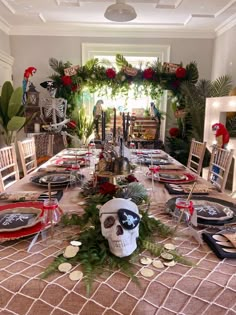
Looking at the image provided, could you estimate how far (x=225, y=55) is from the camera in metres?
4.21

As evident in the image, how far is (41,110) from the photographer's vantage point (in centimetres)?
431

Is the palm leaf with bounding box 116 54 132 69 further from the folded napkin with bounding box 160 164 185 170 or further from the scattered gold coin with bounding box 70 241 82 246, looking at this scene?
the scattered gold coin with bounding box 70 241 82 246

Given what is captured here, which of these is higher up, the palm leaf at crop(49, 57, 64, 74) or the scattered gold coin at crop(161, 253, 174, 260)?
the palm leaf at crop(49, 57, 64, 74)

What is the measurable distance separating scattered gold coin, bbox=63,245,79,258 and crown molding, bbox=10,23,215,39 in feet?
14.1

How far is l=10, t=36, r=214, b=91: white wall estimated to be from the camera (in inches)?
180

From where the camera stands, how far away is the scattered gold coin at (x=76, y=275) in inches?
27.9

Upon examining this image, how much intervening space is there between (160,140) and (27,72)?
7.79 feet

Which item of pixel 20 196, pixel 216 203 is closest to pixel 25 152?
pixel 20 196

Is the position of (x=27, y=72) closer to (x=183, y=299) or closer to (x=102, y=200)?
(x=102, y=200)

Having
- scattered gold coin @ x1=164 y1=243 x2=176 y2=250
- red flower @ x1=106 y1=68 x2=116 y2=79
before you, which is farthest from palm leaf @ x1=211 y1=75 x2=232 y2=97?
scattered gold coin @ x1=164 y1=243 x2=176 y2=250

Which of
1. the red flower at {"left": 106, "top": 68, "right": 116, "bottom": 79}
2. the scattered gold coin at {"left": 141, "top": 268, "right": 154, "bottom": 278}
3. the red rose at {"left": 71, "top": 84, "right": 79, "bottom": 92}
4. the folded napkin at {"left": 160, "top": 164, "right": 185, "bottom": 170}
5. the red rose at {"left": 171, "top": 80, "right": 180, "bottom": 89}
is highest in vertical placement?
the red flower at {"left": 106, "top": 68, "right": 116, "bottom": 79}

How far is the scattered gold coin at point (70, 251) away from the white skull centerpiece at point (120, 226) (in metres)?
0.11

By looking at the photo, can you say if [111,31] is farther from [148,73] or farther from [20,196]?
[20,196]

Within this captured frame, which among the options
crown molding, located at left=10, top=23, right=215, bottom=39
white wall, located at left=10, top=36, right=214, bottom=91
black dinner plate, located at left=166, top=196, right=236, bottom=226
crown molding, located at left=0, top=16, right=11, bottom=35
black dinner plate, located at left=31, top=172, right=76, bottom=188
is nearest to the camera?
A: black dinner plate, located at left=166, top=196, right=236, bottom=226
